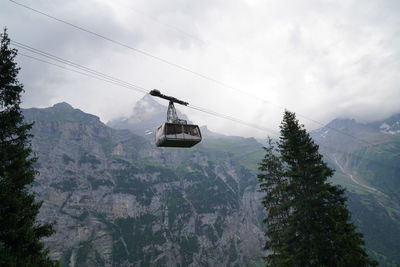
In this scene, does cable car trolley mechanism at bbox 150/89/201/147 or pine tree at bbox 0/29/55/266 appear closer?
pine tree at bbox 0/29/55/266

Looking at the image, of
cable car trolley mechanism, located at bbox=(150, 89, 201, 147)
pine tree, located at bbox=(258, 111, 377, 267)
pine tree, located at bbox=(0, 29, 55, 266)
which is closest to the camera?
pine tree, located at bbox=(0, 29, 55, 266)

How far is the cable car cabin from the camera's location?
1900 cm

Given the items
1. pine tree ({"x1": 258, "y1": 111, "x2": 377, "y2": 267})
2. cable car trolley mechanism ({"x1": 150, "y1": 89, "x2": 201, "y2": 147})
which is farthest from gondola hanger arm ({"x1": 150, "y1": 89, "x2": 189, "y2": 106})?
pine tree ({"x1": 258, "y1": 111, "x2": 377, "y2": 267})

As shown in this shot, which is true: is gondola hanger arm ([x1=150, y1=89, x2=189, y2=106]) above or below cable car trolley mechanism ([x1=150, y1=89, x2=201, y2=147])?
above

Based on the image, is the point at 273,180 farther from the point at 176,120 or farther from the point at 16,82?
the point at 16,82

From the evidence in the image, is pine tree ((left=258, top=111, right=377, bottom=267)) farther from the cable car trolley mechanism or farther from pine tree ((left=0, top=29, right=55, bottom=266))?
pine tree ((left=0, top=29, right=55, bottom=266))

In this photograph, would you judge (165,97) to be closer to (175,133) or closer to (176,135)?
(175,133)

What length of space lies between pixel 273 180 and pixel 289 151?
4198mm

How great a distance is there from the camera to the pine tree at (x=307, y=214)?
17.8m

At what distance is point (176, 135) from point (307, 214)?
12.7 m

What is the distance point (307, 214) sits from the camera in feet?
68.3

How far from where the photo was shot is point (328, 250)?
18047 millimetres

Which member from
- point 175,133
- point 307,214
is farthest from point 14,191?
point 307,214

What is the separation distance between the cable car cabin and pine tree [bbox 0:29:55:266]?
31.8ft
